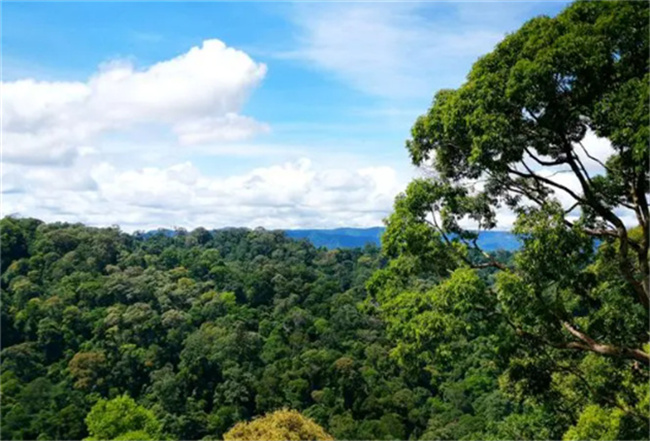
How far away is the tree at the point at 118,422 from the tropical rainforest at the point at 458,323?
58 mm

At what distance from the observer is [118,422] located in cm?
1747

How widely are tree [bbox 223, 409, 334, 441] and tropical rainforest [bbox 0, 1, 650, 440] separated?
0.03m

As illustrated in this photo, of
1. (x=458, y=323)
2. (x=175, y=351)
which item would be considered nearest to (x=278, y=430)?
(x=458, y=323)

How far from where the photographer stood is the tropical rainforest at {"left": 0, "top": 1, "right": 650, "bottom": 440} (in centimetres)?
498

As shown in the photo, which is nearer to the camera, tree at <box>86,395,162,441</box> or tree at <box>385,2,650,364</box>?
tree at <box>385,2,650,364</box>

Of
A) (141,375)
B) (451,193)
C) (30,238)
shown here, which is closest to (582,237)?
(451,193)

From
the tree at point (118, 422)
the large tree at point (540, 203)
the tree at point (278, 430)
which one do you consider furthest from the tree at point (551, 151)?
the tree at point (118, 422)

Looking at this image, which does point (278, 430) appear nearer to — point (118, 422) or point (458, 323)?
point (458, 323)

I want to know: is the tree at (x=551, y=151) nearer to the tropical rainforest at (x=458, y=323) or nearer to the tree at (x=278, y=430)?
the tropical rainforest at (x=458, y=323)

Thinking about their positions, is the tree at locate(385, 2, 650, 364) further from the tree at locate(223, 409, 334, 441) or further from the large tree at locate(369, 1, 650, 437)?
the tree at locate(223, 409, 334, 441)

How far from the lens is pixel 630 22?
15.6ft

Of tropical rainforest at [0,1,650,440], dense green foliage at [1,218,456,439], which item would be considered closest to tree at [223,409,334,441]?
tropical rainforest at [0,1,650,440]

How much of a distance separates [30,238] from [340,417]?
101ft

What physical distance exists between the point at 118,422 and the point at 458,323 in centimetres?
1498
